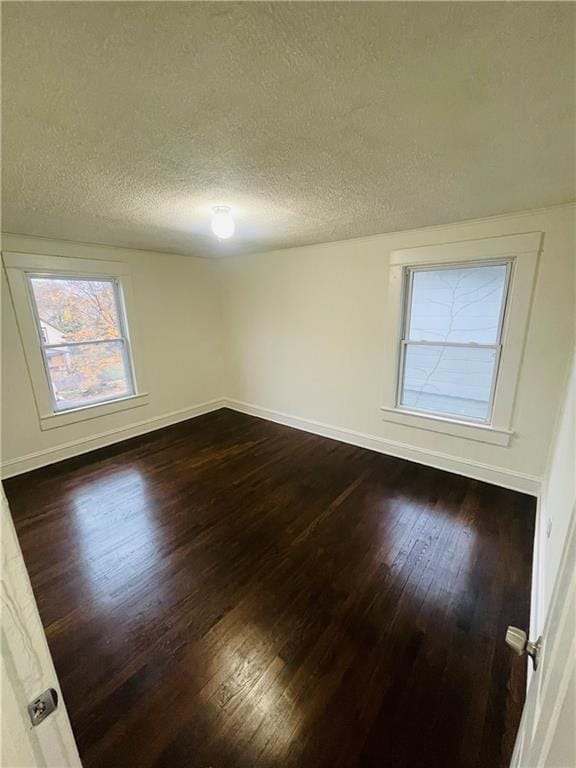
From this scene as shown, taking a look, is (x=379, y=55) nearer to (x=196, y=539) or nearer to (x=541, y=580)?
(x=541, y=580)

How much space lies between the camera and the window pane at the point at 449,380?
9.40ft

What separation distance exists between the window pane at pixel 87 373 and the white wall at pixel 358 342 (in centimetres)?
163

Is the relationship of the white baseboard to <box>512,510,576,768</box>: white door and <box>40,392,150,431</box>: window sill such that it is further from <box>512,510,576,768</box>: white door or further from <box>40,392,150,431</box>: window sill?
<box>512,510,576,768</box>: white door

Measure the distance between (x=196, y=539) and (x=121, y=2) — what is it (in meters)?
2.54

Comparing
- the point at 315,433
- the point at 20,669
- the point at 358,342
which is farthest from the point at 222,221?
the point at 315,433

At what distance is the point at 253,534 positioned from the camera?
230 centimetres

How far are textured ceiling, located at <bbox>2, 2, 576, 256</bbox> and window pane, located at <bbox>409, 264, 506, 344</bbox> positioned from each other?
68cm

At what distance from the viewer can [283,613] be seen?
1709 millimetres

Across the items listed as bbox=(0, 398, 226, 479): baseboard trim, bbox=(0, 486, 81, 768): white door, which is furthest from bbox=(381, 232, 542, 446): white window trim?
bbox=(0, 486, 81, 768): white door

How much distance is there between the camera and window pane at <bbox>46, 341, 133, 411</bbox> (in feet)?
11.1

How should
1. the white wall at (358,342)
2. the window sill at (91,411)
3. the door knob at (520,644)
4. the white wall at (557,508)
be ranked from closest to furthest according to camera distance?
the door knob at (520,644) < the white wall at (557,508) < the white wall at (358,342) < the window sill at (91,411)

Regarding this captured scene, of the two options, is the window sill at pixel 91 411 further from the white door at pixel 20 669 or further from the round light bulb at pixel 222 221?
the white door at pixel 20 669

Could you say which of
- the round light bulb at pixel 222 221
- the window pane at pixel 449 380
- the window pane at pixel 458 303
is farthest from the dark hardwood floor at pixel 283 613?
the round light bulb at pixel 222 221

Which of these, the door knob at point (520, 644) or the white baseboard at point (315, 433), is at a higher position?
the door knob at point (520, 644)
